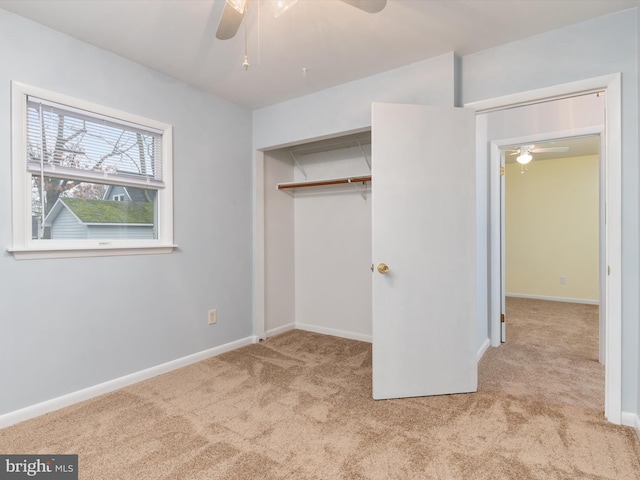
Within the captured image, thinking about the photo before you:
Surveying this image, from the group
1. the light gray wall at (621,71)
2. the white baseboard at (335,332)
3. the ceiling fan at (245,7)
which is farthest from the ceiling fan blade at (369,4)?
the white baseboard at (335,332)

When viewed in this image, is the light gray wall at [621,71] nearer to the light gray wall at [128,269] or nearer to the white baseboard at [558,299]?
the light gray wall at [128,269]

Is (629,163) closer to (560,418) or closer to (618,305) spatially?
(618,305)

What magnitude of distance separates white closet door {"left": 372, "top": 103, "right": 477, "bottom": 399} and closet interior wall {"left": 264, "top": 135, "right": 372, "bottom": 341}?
123 centimetres

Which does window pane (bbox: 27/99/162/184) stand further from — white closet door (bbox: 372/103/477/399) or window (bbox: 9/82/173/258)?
white closet door (bbox: 372/103/477/399)

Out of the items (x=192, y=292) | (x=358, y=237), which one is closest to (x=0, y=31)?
(x=192, y=292)

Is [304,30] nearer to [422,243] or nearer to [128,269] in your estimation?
[422,243]

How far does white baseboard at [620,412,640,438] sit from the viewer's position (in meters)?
1.86

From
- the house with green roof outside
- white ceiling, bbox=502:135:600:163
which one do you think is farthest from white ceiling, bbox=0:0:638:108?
white ceiling, bbox=502:135:600:163

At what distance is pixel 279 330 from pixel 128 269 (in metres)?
1.85

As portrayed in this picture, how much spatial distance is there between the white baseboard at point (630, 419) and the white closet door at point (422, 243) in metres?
0.88

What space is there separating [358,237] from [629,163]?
7.32 feet

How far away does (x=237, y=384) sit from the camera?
250 centimetres

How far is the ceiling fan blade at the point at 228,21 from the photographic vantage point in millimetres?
1437

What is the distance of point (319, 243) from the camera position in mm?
3906
